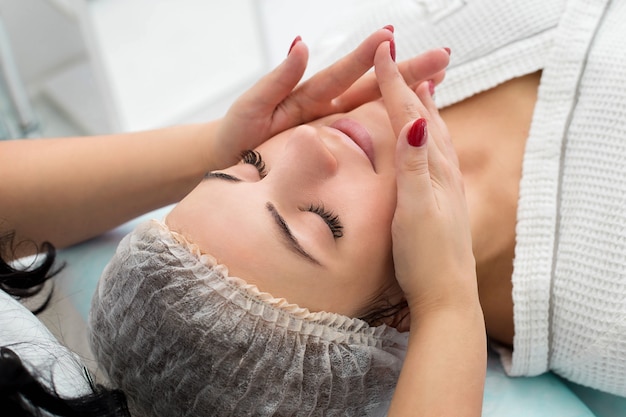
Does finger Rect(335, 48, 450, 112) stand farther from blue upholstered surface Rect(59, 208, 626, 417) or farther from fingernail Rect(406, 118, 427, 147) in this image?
blue upholstered surface Rect(59, 208, 626, 417)

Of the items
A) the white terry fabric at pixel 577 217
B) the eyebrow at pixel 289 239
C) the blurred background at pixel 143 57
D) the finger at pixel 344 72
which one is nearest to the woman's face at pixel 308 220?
the eyebrow at pixel 289 239

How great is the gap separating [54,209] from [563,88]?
0.90m

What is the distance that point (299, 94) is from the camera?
3.59 ft

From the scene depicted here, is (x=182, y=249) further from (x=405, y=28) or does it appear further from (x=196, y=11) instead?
(x=196, y=11)

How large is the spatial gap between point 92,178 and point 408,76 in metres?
0.58

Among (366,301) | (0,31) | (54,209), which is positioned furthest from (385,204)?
(0,31)

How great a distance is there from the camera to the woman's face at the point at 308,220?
838 millimetres

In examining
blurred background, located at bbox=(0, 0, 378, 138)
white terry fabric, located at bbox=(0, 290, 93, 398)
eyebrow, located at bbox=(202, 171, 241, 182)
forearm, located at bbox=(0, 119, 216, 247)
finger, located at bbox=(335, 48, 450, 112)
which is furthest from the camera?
blurred background, located at bbox=(0, 0, 378, 138)

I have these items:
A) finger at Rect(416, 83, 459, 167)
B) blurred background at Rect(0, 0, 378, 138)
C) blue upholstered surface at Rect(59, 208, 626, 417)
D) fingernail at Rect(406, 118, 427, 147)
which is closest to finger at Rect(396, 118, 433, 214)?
fingernail at Rect(406, 118, 427, 147)

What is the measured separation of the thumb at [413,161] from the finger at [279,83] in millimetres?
260

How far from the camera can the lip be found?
947mm

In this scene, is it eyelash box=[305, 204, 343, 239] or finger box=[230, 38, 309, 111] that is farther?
finger box=[230, 38, 309, 111]

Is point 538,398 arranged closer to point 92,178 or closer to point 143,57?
point 92,178

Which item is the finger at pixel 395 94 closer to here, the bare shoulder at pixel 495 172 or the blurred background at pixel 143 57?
the bare shoulder at pixel 495 172
